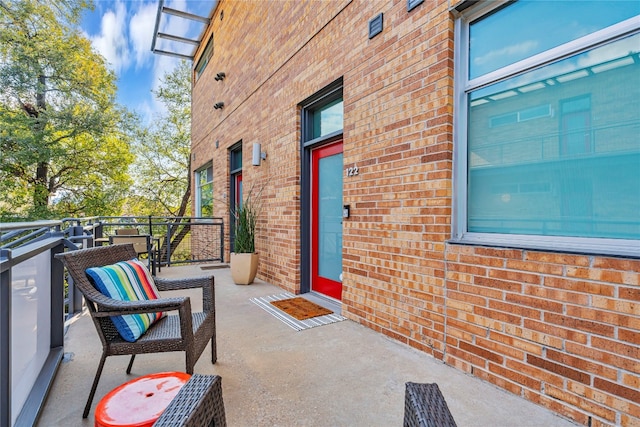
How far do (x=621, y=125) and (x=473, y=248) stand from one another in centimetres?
96

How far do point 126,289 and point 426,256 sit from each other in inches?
77.4

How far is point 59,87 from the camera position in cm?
1109

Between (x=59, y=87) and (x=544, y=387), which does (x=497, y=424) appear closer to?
(x=544, y=387)

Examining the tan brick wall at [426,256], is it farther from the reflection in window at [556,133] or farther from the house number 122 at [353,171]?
the reflection in window at [556,133]

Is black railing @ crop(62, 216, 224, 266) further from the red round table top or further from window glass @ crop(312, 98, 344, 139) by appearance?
the red round table top

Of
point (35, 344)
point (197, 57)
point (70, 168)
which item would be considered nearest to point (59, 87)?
point (70, 168)

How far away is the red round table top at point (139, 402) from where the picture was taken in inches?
38.9

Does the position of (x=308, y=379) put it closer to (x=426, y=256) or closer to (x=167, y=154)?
(x=426, y=256)

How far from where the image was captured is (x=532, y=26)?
1.95 m

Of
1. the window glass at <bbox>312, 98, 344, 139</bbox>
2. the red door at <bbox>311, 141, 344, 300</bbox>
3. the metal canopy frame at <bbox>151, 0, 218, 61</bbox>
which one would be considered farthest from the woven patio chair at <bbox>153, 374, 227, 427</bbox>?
the metal canopy frame at <bbox>151, 0, 218, 61</bbox>

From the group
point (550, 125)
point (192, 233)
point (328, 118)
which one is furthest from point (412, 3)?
point (192, 233)

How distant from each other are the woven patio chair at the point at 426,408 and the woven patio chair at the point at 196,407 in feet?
1.71

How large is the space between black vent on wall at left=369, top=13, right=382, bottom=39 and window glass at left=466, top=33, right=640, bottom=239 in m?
1.11

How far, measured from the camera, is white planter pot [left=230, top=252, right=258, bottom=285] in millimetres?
4637
